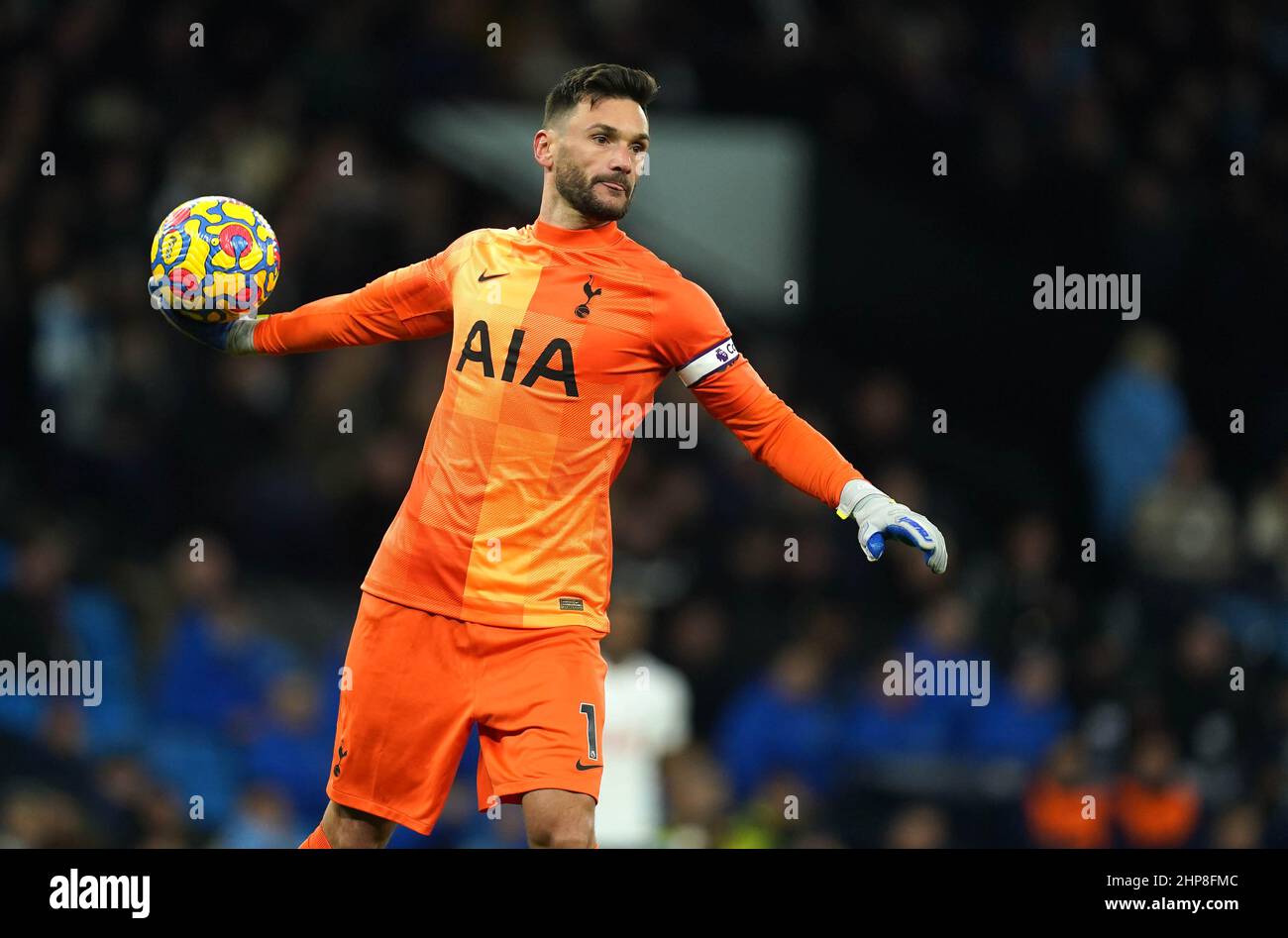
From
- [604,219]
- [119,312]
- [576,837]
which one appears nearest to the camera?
[576,837]

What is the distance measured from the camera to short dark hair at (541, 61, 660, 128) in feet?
17.9

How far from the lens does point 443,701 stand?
17.5 ft

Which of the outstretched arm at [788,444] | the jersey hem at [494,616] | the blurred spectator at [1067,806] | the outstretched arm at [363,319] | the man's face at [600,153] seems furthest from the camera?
the blurred spectator at [1067,806]

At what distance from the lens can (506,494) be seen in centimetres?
536

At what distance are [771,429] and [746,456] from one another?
611cm

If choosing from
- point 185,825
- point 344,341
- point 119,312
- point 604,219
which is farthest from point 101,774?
point 604,219

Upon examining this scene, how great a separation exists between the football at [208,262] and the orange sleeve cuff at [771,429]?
4.36 feet

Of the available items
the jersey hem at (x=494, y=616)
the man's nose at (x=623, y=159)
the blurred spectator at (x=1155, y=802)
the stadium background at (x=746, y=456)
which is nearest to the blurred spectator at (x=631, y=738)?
the stadium background at (x=746, y=456)

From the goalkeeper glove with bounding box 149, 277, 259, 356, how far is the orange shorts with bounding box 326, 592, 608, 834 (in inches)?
36.6

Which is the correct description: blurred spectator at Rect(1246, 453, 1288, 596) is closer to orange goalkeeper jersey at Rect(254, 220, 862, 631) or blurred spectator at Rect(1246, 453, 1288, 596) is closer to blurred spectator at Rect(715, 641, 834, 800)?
blurred spectator at Rect(715, 641, 834, 800)

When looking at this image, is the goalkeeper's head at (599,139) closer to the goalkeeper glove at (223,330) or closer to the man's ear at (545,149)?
the man's ear at (545,149)

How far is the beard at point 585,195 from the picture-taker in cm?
546

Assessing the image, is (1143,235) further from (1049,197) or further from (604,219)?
(604,219)

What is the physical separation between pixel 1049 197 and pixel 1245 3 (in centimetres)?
283
